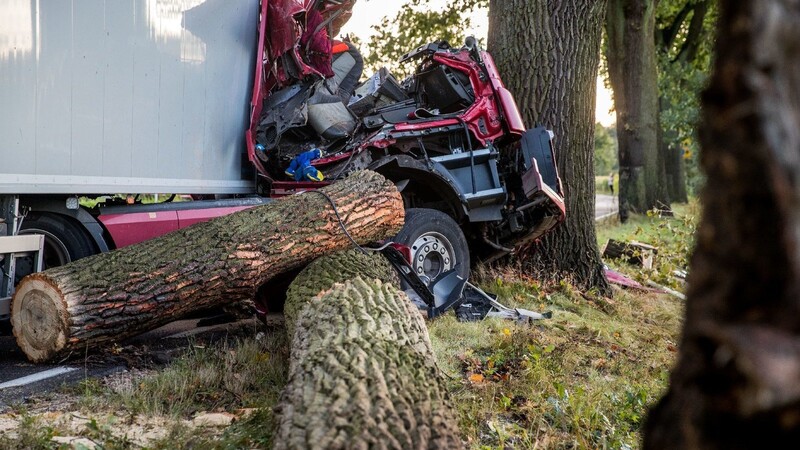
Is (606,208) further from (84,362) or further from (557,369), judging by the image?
(84,362)

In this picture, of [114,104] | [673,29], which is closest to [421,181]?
[114,104]

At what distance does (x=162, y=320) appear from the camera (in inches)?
181

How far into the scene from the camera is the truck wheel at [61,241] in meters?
4.92

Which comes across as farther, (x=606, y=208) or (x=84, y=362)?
(x=606, y=208)

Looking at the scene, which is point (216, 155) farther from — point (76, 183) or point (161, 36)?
point (76, 183)

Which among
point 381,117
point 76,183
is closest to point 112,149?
point 76,183

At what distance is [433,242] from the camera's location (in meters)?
6.40

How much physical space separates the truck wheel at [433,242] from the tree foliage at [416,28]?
34.8 feet

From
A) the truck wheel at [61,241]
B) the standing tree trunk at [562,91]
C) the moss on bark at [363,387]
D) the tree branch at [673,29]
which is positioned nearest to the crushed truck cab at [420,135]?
the standing tree trunk at [562,91]

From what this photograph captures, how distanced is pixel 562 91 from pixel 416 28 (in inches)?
371

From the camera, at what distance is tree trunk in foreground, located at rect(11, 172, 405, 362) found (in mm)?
4219

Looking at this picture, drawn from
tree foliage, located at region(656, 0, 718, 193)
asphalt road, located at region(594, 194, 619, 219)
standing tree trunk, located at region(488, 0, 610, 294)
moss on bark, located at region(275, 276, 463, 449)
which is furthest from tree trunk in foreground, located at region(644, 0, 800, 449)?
tree foliage, located at region(656, 0, 718, 193)

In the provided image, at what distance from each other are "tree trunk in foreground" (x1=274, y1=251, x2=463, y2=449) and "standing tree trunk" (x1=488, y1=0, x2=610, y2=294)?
423cm

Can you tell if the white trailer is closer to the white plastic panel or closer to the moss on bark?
the white plastic panel
